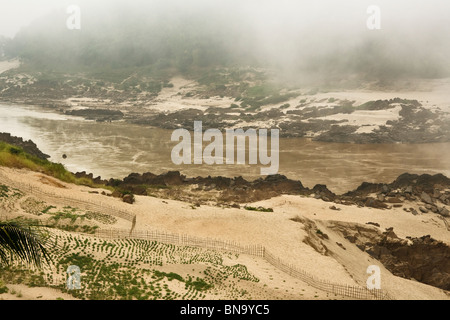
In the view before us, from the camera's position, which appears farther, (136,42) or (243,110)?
(136,42)

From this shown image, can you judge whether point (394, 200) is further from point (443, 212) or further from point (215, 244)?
point (215, 244)

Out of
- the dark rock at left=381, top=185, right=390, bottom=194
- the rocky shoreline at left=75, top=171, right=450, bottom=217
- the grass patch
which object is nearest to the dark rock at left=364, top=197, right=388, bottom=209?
the rocky shoreline at left=75, top=171, right=450, bottom=217

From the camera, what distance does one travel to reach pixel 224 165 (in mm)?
44812

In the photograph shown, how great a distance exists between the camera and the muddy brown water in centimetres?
4228

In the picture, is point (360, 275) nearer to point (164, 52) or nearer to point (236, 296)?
point (236, 296)

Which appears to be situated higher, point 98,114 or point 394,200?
point 98,114

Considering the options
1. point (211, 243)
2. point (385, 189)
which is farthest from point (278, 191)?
point (211, 243)

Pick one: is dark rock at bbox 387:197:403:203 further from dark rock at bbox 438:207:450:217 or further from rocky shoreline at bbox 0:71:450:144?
rocky shoreline at bbox 0:71:450:144

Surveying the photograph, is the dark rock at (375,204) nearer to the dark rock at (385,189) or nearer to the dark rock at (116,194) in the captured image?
the dark rock at (385,189)

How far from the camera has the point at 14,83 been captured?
116 metres

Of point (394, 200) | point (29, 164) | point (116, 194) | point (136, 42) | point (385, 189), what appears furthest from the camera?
point (136, 42)

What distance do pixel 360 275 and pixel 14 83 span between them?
121 metres

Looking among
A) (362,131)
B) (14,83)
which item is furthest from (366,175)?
(14,83)

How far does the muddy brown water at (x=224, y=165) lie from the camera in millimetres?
42281
